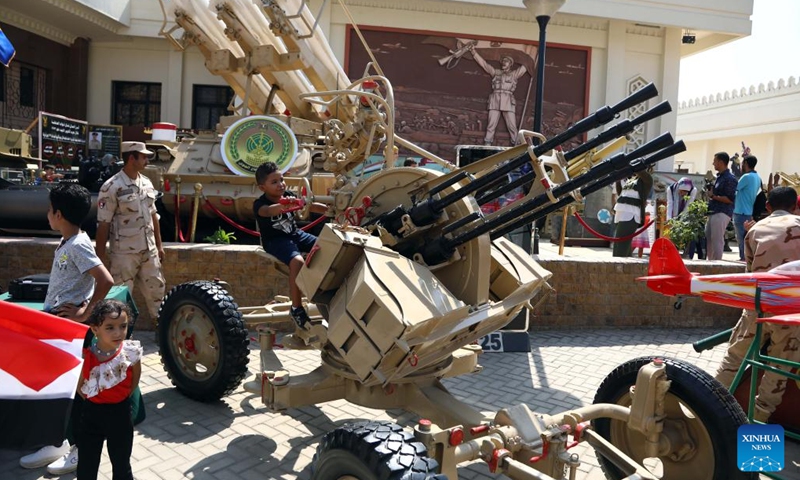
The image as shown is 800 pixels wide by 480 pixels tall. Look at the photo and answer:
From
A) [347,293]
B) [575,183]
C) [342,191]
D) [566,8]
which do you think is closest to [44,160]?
[342,191]

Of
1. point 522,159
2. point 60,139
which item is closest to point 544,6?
point 522,159

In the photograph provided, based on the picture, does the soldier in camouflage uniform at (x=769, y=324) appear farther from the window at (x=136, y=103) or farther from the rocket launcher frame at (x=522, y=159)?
the window at (x=136, y=103)

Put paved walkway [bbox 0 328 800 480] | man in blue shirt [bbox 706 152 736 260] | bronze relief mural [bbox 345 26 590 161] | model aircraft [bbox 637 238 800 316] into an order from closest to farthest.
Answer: model aircraft [bbox 637 238 800 316] < paved walkway [bbox 0 328 800 480] < man in blue shirt [bbox 706 152 736 260] < bronze relief mural [bbox 345 26 590 161]

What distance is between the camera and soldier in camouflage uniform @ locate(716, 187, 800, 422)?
4070 millimetres

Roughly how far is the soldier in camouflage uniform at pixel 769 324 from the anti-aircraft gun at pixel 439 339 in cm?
134

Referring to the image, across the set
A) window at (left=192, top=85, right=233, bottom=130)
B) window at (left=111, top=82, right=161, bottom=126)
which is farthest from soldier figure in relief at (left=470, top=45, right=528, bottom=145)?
window at (left=111, top=82, right=161, bottom=126)

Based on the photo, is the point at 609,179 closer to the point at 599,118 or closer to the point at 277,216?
the point at 599,118

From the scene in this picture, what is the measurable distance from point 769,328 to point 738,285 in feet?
3.70

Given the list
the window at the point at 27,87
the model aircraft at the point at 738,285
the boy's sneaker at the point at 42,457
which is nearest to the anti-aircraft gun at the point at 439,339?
the model aircraft at the point at 738,285

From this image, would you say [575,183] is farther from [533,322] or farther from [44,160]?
[44,160]

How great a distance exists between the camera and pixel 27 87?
61.2ft

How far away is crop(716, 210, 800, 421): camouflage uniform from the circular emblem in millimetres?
6003

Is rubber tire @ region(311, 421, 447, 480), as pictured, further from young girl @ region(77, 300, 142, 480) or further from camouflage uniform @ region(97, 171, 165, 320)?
camouflage uniform @ region(97, 171, 165, 320)

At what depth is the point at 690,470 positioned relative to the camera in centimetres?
308
